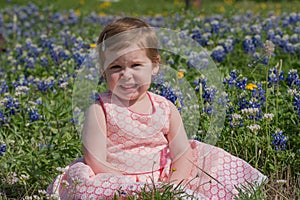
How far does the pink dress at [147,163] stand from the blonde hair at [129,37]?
0.99 ft

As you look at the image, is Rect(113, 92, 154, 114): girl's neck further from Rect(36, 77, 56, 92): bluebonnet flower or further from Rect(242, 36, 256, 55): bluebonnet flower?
Rect(242, 36, 256, 55): bluebonnet flower

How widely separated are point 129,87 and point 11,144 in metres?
1.36

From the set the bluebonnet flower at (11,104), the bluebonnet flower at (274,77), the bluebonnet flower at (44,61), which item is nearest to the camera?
the bluebonnet flower at (274,77)

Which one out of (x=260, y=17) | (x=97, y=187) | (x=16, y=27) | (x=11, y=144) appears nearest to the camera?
(x=97, y=187)

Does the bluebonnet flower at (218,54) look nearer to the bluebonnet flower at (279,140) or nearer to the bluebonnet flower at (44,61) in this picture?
the bluebonnet flower at (44,61)

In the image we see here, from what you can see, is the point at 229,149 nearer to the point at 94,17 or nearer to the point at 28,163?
the point at 28,163

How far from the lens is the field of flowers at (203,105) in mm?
4027

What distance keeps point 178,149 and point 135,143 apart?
25cm

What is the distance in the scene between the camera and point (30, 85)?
219 inches

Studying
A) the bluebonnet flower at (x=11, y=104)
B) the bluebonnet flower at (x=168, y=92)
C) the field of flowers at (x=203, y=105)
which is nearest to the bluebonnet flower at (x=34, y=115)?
the field of flowers at (x=203, y=105)

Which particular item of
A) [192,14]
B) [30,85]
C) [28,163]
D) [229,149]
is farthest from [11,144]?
[192,14]

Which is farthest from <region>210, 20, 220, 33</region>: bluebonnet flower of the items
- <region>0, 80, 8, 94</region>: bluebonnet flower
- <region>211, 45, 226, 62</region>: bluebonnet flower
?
<region>0, 80, 8, 94</region>: bluebonnet flower

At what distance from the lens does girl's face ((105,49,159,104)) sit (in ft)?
11.7

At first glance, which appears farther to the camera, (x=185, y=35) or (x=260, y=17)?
(x=260, y=17)
